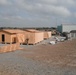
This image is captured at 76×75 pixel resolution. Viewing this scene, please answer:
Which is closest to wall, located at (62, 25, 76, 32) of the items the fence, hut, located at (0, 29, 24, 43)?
hut, located at (0, 29, 24, 43)

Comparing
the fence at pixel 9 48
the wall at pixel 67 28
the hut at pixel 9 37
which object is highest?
the wall at pixel 67 28

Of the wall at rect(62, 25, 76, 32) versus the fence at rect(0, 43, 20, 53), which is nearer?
the fence at rect(0, 43, 20, 53)

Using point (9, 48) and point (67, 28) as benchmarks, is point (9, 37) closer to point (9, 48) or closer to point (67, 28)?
point (9, 48)

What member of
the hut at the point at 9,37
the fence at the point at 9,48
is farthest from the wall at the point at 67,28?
the fence at the point at 9,48

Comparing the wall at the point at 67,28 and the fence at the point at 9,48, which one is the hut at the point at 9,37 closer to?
the fence at the point at 9,48

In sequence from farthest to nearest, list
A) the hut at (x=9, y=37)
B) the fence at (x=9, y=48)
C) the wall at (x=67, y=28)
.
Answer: the wall at (x=67, y=28) < the hut at (x=9, y=37) < the fence at (x=9, y=48)

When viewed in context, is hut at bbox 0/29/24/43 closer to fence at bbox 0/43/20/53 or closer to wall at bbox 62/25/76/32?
fence at bbox 0/43/20/53

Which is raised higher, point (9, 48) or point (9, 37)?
point (9, 37)

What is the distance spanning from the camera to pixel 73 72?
38.9 ft

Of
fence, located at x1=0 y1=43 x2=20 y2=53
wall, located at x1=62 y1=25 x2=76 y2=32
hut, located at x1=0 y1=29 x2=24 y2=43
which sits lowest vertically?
fence, located at x1=0 y1=43 x2=20 y2=53

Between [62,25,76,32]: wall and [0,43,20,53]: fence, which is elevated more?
[62,25,76,32]: wall

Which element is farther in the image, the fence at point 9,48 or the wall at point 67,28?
the wall at point 67,28

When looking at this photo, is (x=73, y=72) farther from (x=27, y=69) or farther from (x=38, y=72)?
(x=27, y=69)

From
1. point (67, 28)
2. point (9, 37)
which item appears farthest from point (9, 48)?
point (67, 28)
